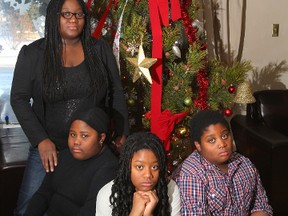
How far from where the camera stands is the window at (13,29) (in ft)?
10.5

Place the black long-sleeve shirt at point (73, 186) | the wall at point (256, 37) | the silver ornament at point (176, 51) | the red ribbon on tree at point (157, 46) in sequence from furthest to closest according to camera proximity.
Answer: the wall at point (256, 37)
the silver ornament at point (176, 51)
the red ribbon on tree at point (157, 46)
the black long-sleeve shirt at point (73, 186)

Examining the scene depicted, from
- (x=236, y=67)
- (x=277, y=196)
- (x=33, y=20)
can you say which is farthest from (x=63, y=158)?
(x=33, y=20)

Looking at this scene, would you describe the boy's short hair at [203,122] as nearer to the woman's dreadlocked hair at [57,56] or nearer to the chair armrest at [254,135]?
the woman's dreadlocked hair at [57,56]

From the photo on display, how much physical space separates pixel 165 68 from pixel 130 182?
100 centimetres

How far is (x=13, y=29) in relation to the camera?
3.22 m

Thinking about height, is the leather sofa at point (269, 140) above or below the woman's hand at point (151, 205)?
below

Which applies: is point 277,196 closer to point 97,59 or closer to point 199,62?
point 199,62

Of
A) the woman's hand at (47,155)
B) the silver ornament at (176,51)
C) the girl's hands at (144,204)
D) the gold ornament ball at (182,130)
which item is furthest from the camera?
the gold ornament ball at (182,130)

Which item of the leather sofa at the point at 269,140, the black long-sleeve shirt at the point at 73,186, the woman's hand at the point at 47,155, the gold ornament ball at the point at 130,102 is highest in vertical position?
the gold ornament ball at the point at 130,102

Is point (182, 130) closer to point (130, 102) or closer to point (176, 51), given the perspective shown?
point (130, 102)

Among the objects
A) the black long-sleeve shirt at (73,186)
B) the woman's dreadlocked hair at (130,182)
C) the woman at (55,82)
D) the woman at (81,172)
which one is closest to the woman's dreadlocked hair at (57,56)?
the woman at (55,82)

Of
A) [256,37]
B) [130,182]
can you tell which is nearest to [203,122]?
[130,182]

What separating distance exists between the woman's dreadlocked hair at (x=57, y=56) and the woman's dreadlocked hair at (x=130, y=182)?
0.45 meters

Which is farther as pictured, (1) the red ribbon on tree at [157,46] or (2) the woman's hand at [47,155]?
(1) the red ribbon on tree at [157,46]
